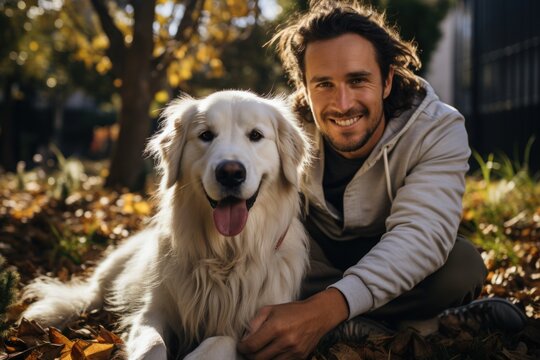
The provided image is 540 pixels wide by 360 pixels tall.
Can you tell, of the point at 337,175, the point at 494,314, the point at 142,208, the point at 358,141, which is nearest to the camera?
the point at 494,314

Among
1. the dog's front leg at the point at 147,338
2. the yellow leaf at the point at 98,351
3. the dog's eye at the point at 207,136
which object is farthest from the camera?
the dog's eye at the point at 207,136

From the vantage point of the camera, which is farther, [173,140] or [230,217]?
[173,140]

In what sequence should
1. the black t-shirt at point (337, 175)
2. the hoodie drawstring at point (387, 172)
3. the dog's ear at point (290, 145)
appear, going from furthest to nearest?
the black t-shirt at point (337, 175)
the hoodie drawstring at point (387, 172)
the dog's ear at point (290, 145)

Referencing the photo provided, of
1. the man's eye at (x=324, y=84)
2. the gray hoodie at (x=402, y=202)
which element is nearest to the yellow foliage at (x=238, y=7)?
the gray hoodie at (x=402, y=202)

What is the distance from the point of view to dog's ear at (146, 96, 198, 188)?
8.85ft

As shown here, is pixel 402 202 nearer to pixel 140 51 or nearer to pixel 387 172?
pixel 387 172

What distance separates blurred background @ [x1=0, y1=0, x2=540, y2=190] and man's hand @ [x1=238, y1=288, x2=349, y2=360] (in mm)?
1507

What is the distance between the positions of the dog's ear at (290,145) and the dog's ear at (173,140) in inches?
17.3

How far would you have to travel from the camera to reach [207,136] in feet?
8.68

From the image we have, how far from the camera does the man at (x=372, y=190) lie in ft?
8.08

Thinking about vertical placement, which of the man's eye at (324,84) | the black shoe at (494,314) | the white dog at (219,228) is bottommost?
the black shoe at (494,314)

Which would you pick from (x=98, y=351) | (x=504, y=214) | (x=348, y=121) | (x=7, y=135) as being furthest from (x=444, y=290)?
(x=7, y=135)

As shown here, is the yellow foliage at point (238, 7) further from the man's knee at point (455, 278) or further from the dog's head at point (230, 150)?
the man's knee at point (455, 278)

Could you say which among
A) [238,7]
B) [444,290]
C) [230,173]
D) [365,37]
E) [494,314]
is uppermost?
[238,7]
